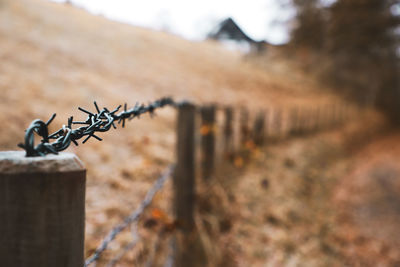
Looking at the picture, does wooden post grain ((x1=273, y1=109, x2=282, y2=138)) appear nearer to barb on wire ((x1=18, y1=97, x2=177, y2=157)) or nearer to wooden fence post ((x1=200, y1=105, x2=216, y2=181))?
wooden fence post ((x1=200, y1=105, x2=216, y2=181))

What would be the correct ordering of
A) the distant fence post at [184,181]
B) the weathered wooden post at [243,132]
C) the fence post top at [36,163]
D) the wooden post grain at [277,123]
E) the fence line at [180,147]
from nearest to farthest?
1. the fence post top at [36,163]
2. the fence line at [180,147]
3. the distant fence post at [184,181]
4. the weathered wooden post at [243,132]
5. the wooden post grain at [277,123]

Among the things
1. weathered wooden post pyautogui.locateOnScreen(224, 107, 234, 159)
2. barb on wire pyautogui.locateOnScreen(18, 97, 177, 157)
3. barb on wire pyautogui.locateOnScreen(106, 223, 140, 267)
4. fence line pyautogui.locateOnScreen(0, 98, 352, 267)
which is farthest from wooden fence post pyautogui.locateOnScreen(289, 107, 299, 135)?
barb on wire pyautogui.locateOnScreen(18, 97, 177, 157)

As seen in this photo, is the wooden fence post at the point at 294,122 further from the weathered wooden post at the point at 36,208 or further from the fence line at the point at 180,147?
the weathered wooden post at the point at 36,208

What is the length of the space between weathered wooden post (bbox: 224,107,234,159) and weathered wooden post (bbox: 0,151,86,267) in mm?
2887

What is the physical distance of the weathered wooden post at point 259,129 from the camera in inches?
163

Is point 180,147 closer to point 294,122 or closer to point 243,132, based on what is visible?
point 243,132

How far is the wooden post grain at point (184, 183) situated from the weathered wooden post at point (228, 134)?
126cm

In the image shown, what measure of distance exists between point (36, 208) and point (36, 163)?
7cm

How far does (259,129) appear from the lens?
4230mm

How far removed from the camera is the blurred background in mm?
2623

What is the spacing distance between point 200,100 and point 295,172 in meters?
2.61

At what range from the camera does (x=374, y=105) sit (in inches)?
444

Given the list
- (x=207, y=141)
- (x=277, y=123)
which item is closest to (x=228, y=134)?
(x=207, y=141)

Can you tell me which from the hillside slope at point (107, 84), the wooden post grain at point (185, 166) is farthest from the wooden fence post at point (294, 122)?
the wooden post grain at point (185, 166)
